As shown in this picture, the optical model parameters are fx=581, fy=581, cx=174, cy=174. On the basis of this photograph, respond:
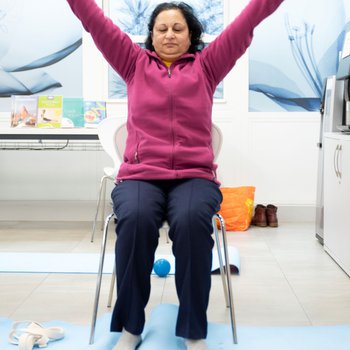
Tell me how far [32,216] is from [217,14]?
2.11 metres

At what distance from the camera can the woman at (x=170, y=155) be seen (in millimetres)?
1795

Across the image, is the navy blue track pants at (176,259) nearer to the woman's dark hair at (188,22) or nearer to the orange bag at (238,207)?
the woman's dark hair at (188,22)

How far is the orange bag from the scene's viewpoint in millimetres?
4102

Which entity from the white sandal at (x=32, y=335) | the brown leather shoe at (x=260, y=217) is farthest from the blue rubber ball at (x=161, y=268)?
the brown leather shoe at (x=260, y=217)

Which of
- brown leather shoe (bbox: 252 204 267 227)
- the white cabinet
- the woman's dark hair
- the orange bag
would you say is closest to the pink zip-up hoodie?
the woman's dark hair

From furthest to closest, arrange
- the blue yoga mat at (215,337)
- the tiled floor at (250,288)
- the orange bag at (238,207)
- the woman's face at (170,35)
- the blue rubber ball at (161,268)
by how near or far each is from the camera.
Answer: the orange bag at (238,207), the blue rubber ball at (161,268), the tiled floor at (250,288), the woman's face at (170,35), the blue yoga mat at (215,337)

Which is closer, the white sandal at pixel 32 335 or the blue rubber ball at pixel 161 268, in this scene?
the white sandal at pixel 32 335

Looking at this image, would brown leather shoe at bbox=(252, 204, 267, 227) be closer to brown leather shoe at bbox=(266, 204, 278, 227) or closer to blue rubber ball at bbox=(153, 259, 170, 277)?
brown leather shoe at bbox=(266, 204, 278, 227)

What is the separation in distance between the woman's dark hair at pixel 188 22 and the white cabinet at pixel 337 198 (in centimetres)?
101

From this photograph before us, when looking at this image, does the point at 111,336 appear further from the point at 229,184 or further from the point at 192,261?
the point at 229,184

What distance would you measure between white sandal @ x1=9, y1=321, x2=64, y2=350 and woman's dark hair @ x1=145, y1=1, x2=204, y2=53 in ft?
3.67

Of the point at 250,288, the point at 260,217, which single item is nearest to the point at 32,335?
the point at 250,288

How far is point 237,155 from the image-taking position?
14.6 ft

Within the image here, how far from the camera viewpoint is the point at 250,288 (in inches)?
105
